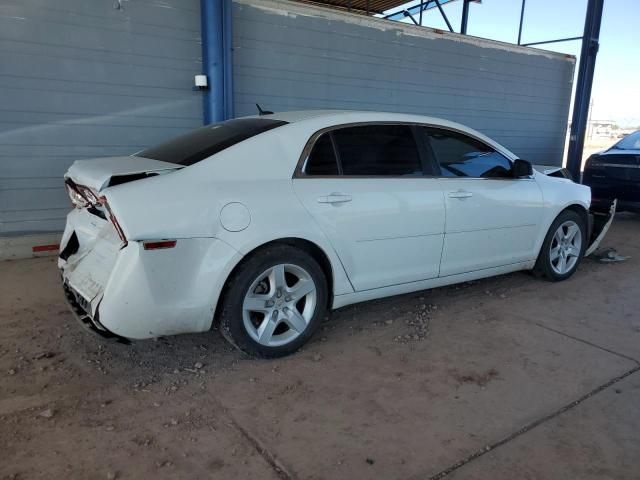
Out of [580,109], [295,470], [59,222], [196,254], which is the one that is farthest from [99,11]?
[580,109]

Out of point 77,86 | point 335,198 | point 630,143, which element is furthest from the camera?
point 630,143

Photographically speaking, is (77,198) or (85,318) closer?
(85,318)

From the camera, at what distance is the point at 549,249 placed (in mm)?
4961

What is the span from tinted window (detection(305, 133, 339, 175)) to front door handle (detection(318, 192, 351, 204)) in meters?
0.17

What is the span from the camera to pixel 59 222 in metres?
5.85

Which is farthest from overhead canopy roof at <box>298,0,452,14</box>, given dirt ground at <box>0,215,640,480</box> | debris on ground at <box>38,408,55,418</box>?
debris on ground at <box>38,408,55,418</box>

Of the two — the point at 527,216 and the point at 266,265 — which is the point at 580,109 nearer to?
the point at 527,216

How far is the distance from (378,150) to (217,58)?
10.8 ft

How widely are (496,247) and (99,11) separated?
16.2 ft

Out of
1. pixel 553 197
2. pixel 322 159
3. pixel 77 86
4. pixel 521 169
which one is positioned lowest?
pixel 553 197

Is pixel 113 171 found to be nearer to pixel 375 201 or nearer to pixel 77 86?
pixel 375 201

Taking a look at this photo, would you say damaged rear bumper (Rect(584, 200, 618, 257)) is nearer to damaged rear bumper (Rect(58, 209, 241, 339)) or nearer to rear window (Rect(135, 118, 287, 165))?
rear window (Rect(135, 118, 287, 165))

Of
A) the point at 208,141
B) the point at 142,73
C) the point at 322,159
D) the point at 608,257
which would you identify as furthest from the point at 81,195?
the point at 608,257

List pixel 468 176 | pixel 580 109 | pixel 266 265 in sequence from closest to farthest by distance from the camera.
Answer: pixel 266 265 → pixel 468 176 → pixel 580 109
